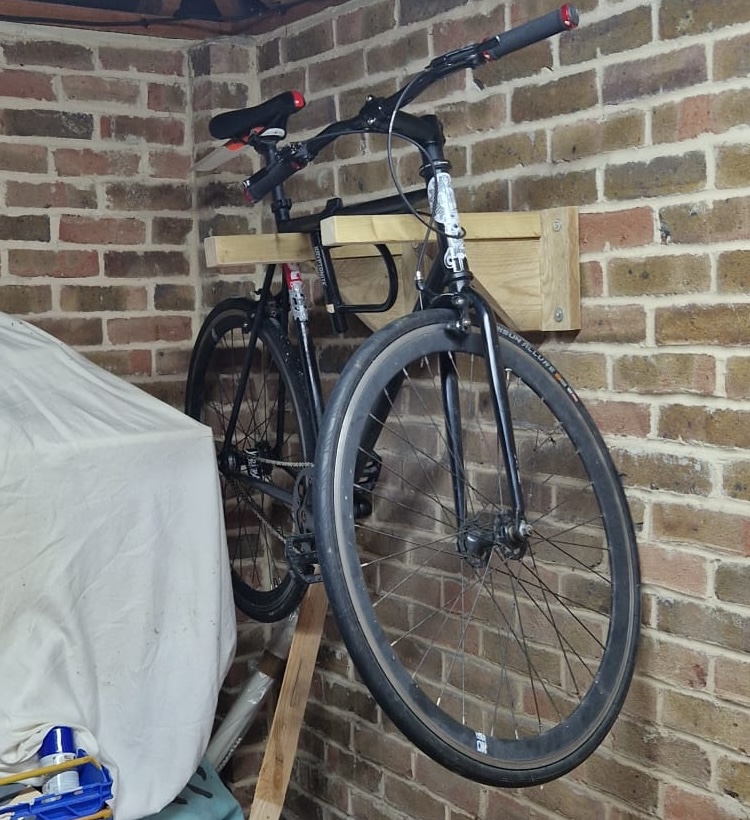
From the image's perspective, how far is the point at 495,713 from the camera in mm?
2025

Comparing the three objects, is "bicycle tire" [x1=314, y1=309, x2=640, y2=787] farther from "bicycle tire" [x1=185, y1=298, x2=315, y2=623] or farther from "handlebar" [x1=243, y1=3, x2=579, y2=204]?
"handlebar" [x1=243, y1=3, x2=579, y2=204]

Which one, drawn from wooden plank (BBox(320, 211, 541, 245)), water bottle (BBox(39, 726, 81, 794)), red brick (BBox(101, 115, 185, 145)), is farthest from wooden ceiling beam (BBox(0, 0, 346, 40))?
water bottle (BBox(39, 726, 81, 794))

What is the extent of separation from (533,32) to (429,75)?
0.18 m

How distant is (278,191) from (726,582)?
1161 mm

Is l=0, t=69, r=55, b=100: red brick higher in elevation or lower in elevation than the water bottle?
higher

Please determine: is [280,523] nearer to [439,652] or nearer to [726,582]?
[439,652]

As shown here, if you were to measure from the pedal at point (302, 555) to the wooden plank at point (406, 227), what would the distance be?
0.57m

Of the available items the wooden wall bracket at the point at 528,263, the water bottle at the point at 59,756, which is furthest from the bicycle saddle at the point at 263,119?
the water bottle at the point at 59,756

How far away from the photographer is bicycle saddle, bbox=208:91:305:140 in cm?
192

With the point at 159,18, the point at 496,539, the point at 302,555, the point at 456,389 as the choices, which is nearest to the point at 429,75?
the point at 456,389

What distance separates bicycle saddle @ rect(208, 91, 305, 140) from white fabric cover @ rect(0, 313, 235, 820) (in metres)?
0.56

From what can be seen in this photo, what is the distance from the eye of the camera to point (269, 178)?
1.87 meters

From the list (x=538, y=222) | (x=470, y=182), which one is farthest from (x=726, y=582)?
(x=470, y=182)

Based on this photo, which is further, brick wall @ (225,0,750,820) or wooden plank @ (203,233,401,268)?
wooden plank @ (203,233,401,268)
